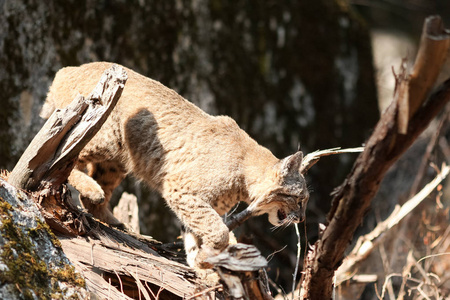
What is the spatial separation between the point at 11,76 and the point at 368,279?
4.99 metres

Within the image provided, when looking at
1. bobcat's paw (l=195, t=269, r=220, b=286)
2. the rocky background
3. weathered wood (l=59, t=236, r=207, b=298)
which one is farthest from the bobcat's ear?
the rocky background

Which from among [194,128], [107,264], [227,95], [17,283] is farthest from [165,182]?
[227,95]

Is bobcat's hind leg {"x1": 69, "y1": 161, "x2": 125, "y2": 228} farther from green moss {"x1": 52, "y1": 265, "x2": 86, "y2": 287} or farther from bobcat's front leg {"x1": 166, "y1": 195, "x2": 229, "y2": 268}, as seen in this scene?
green moss {"x1": 52, "y1": 265, "x2": 86, "y2": 287}

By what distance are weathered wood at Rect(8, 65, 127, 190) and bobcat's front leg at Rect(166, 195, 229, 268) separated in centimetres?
119

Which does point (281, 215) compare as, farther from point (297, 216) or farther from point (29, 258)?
point (29, 258)

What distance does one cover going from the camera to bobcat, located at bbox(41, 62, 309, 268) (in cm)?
501

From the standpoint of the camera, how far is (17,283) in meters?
3.17

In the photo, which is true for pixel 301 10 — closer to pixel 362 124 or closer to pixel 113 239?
pixel 362 124

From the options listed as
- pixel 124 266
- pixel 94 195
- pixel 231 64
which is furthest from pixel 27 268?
pixel 231 64

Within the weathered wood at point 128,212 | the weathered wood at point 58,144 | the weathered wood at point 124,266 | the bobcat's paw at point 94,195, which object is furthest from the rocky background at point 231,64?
the weathered wood at point 124,266

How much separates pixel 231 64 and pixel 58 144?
5776 millimetres

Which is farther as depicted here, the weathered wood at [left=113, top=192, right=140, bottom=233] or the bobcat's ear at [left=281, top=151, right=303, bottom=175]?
the weathered wood at [left=113, top=192, right=140, bottom=233]

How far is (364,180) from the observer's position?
3.01m

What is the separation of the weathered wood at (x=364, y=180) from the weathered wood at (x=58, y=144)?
1981 mm
